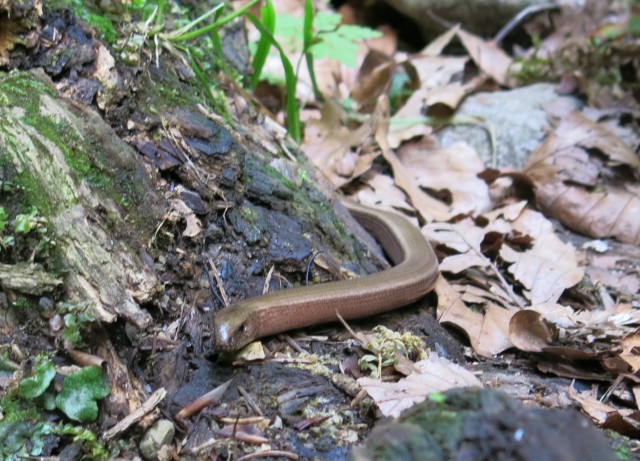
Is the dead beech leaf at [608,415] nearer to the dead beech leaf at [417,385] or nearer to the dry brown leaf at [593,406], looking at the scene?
the dry brown leaf at [593,406]

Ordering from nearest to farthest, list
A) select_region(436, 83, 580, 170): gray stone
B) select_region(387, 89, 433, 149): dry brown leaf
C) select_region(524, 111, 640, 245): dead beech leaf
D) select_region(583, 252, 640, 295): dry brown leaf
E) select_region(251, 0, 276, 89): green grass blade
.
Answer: select_region(583, 252, 640, 295): dry brown leaf, select_region(251, 0, 276, 89): green grass blade, select_region(524, 111, 640, 245): dead beech leaf, select_region(387, 89, 433, 149): dry brown leaf, select_region(436, 83, 580, 170): gray stone

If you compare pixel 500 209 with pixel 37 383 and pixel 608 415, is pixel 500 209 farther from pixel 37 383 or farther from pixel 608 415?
pixel 37 383

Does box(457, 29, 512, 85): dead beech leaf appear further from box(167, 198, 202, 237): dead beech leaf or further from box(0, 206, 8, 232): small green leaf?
box(0, 206, 8, 232): small green leaf

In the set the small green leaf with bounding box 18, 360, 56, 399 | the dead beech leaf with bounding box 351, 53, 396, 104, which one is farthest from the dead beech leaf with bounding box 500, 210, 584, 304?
the small green leaf with bounding box 18, 360, 56, 399

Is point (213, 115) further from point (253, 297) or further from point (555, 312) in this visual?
point (555, 312)

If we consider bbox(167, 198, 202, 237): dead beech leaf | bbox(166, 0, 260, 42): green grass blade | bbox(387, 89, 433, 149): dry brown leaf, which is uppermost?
bbox(166, 0, 260, 42): green grass blade

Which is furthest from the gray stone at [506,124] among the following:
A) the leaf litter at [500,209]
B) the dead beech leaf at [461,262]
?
the dead beech leaf at [461,262]

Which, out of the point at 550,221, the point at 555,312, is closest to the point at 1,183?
the point at 555,312
